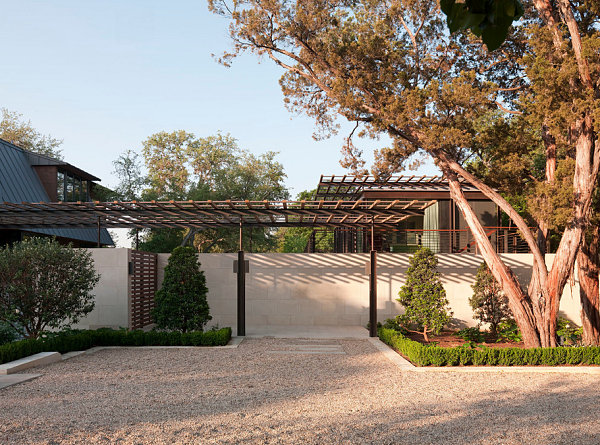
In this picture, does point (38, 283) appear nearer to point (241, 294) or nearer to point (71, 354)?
point (71, 354)

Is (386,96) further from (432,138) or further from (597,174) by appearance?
(597,174)

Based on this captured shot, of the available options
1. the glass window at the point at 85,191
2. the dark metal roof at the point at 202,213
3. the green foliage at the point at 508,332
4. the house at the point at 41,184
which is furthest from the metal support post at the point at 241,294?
the glass window at the point at 85,191

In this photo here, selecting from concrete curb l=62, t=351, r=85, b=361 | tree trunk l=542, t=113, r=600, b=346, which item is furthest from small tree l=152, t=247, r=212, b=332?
tree trunk l=542, t=113, r=600, b=346

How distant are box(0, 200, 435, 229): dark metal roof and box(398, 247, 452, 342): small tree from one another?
1.28 metres

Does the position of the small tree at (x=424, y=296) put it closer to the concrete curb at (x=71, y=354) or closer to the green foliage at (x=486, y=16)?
the concrete curb at (x=71, y=354)

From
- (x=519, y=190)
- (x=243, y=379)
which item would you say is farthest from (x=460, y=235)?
(x=243, y=379)

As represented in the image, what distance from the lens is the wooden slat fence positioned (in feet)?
45.6

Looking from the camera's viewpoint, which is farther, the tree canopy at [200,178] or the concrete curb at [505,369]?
the tree canopy at [200,178]

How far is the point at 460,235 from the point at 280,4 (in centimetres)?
1096

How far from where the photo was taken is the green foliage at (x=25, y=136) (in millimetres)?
33094

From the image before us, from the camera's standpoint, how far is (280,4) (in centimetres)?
1173

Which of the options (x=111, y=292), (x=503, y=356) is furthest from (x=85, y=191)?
(x=503, y=356)

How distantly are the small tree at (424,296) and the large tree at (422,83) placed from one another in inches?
51.6

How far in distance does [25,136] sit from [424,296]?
1165 inches
